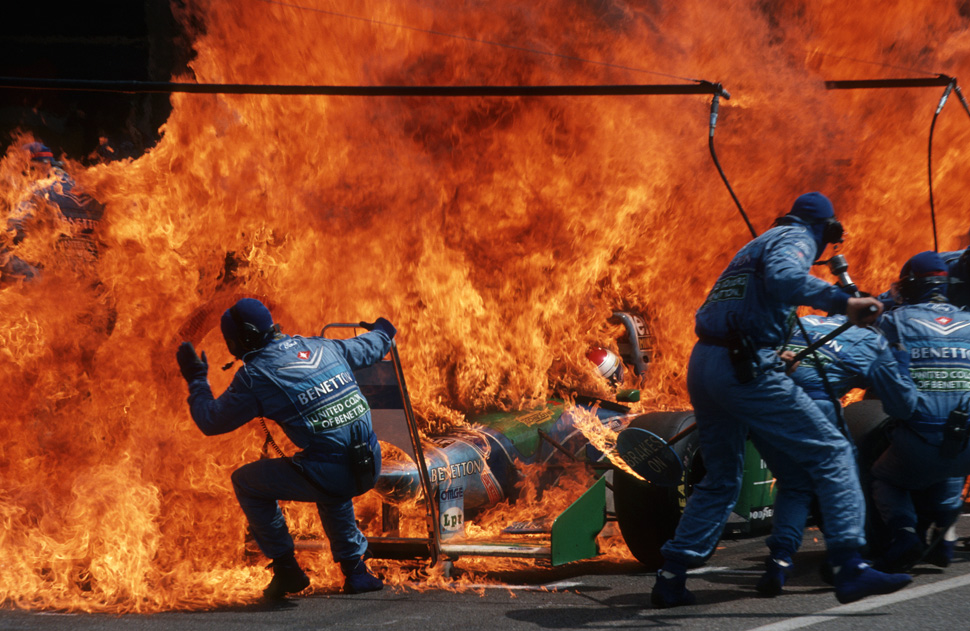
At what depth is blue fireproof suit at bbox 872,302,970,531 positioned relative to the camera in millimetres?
5039

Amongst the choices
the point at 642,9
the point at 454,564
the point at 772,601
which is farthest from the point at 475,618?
the point at 642,9

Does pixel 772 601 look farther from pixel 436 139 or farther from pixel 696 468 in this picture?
pixel 436 139

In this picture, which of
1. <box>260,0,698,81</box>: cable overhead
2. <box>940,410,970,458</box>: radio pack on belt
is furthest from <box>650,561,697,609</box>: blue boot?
<box>260,0,698,81</box>: cable overhead

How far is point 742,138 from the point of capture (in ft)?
28.9

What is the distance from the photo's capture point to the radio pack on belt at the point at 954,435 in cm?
496

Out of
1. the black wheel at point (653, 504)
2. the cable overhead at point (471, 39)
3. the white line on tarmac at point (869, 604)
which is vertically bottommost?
the white line on tarmac at point (869, 604)

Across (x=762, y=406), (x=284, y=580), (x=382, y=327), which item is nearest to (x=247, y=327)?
(x=382, y=327)

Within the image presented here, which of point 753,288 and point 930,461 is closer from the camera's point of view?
point 753,288

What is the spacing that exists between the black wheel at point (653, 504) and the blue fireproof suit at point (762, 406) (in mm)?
721

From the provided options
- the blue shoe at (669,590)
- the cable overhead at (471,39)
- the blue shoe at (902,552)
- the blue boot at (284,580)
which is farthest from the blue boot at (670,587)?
the cable overhead at (471,39)

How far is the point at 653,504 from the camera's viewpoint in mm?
5383

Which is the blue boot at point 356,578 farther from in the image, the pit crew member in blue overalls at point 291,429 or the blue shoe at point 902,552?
the blue shoe at point 902,552

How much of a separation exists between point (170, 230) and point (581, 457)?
3097mm

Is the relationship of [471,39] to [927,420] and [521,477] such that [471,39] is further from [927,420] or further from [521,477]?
[927,420]
